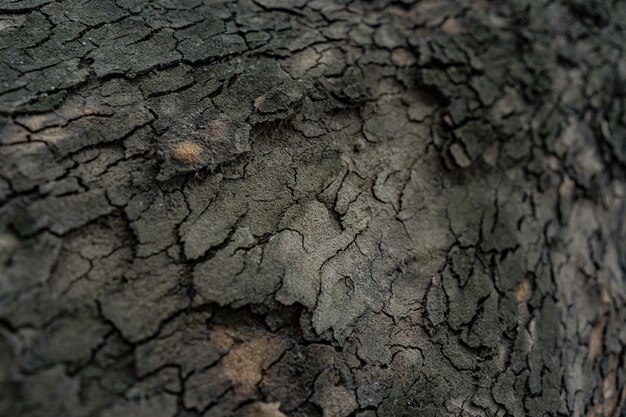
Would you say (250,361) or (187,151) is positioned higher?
(187,151)

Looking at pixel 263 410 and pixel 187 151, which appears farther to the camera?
pixel 187 151

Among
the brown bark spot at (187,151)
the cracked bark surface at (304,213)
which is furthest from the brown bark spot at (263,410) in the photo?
the brown bark spot at (187,151)

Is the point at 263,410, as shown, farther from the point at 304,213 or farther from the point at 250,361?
the point at 304,213

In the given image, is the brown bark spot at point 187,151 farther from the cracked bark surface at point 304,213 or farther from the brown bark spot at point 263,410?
the brown bark spot at point 263,410

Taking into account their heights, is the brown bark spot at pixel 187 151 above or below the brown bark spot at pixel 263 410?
above

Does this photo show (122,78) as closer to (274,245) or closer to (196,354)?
(274,245)

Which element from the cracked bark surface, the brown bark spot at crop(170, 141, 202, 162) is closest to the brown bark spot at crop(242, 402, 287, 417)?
the cracked bark surface

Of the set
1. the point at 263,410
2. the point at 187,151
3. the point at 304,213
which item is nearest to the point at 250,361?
the point at 263,410

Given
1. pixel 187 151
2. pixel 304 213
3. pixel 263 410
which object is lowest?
pixel 263 410
